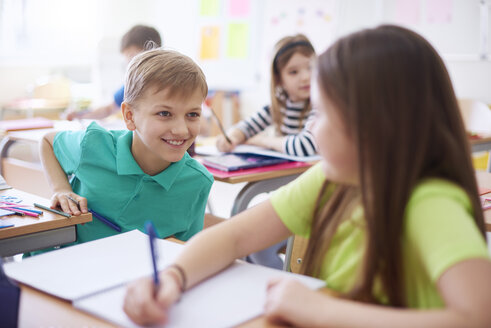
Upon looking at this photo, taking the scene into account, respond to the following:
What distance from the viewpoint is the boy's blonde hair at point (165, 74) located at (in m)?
1.44

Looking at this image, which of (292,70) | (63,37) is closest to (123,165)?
(292,70)

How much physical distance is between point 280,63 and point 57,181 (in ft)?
4.78

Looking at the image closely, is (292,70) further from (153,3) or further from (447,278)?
(153,3)

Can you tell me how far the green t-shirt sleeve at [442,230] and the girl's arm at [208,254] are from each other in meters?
0.30

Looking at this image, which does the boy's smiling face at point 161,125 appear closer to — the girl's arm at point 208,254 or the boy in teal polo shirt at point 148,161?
the boy in teal polo shirt at point 148,161

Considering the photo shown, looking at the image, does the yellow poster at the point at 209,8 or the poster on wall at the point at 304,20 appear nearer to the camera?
the poster on wall at the point at 304,20

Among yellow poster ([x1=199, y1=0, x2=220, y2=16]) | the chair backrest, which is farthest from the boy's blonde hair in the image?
yellow poster ([x1=199, y1=0, x2=220, y2=16])

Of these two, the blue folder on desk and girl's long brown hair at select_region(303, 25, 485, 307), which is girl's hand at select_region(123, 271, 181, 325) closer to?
girl's long brown hair at select_region(303, 25, 485, 307)

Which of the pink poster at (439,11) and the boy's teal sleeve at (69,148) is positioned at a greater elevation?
the pink poster at (439,11)

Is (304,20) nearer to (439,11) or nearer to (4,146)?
(439,11)

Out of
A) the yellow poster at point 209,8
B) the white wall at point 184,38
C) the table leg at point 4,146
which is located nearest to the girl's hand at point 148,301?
the table leg at point 4,146

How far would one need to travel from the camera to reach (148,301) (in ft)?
2.28

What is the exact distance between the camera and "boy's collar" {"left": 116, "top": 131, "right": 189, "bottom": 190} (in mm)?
1466

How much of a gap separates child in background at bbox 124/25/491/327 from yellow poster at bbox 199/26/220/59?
5.00m
